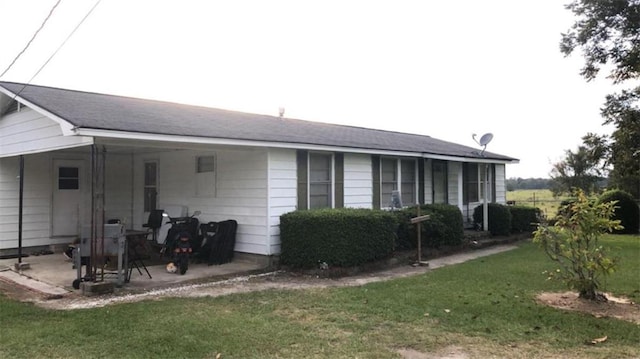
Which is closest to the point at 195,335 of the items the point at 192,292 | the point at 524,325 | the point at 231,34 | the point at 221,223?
the point at 192,292

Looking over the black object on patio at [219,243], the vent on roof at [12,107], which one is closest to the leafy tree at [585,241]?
the black object on patio at [219,243]

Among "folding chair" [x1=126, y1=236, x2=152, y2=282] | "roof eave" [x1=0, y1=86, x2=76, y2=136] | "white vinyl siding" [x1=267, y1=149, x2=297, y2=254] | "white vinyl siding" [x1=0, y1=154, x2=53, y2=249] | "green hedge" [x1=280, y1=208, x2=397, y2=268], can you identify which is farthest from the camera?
"white vinyl siding" [x1=0, y1=154, x2=53, y2=249]

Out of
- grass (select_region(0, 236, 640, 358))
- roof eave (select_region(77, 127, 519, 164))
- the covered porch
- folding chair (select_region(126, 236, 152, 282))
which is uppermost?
roof eave (select_region(77, 127, 519, 164))

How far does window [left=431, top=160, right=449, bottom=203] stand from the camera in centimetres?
1497

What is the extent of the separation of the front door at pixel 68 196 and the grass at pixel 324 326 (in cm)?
543

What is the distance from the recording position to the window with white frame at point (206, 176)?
10.8m

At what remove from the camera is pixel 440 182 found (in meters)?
15.2

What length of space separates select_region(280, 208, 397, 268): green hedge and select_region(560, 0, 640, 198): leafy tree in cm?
1388

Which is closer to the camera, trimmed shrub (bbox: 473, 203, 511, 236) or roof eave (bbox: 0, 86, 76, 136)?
roof eave (bbox: 0, 86, 76, 136)

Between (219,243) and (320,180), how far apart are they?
2635 mm

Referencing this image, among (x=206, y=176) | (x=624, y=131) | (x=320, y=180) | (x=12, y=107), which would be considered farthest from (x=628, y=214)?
(x=12, y=107)

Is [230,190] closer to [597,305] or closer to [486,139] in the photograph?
[597,305]

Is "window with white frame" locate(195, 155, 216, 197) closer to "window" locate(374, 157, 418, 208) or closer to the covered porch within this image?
the covered porch

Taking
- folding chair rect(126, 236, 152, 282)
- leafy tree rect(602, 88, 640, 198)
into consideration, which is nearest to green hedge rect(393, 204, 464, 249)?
folding chair rect(126, 236, 152, 282)
